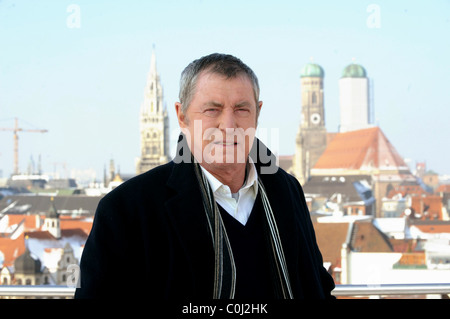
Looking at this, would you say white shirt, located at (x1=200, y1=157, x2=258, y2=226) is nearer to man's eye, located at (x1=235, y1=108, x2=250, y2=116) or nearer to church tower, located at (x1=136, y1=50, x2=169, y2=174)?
man's eye, located at (x1=235, y1=108, x2=250, y2=116)

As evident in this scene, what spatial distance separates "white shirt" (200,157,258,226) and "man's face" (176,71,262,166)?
3 cm

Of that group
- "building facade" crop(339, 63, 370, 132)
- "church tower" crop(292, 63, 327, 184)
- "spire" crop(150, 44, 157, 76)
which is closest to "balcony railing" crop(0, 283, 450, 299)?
"spire" crop(150, 44, 157, 76)

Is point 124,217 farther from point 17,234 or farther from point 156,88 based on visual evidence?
point 156,88

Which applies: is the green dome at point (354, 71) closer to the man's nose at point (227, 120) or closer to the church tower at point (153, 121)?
the church tower at point (153, 121)

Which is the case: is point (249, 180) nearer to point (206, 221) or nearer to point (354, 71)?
point (206, 221)

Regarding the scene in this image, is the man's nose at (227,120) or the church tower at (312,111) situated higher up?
the church tower at (312,111)

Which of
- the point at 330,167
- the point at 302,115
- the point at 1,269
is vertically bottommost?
the point at 1,269

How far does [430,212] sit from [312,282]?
126 feet

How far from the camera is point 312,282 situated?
37.0 inches

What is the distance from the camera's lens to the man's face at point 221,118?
2.82 feet

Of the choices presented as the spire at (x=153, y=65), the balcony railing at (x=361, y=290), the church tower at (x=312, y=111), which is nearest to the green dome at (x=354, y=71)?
the church tower at (x=312, y=111)

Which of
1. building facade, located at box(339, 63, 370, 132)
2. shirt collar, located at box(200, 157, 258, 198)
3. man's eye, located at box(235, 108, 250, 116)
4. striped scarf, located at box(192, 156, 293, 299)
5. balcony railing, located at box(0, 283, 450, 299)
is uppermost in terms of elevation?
building facade, located at box(339, 63, 370, 132)

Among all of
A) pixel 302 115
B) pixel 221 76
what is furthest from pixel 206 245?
pixel 302 115

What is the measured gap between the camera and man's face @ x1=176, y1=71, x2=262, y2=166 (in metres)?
0.86
